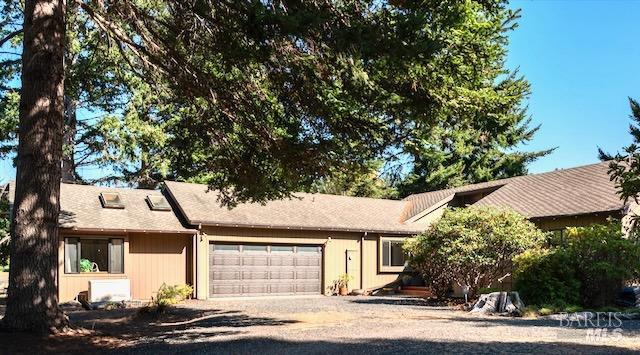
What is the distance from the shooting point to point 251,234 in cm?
2306

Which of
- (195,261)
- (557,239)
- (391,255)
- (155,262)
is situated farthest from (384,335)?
(391,255)

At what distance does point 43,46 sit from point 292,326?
722cm

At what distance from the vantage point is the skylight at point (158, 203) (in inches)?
890

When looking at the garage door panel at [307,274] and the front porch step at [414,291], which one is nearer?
the front porch step at [414,291]

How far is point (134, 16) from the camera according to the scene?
12.0 meters

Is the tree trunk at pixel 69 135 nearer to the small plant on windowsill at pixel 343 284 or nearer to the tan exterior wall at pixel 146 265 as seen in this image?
the tan exterior wall at pixel 146 265

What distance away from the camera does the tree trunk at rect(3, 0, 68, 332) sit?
400 inches

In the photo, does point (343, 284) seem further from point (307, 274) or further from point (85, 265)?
point (85, 265)

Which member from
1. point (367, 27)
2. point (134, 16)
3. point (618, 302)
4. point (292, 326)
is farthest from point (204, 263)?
point (367, 27)

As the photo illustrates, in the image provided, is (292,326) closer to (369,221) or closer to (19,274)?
(19,274)

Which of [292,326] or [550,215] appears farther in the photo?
[550,215]

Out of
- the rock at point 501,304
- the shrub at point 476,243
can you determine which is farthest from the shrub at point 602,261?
the rock at point 501,304

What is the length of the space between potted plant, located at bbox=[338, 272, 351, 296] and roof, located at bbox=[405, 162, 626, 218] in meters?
5.09

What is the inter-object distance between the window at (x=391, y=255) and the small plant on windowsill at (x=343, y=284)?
1912 mm
